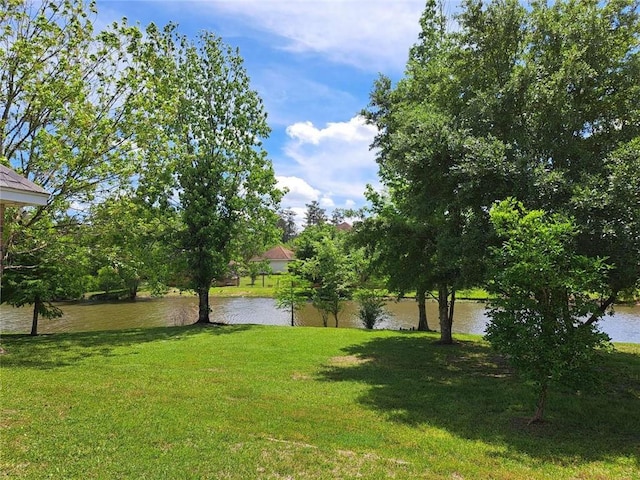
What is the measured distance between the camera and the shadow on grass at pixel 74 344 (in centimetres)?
1070

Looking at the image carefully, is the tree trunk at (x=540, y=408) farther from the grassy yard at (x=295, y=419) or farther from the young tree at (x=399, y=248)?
the young tree at (x=399, y=248)

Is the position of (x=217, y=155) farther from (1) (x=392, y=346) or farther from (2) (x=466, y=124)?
(2) (x=466, y=124)

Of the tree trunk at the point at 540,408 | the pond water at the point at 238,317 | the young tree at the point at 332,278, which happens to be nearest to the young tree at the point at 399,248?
the tree trunk at the point at 540,408

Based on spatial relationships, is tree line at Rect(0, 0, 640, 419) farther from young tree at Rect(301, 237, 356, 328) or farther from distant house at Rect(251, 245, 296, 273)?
distant house at Rect(251, 245, 296, 273)

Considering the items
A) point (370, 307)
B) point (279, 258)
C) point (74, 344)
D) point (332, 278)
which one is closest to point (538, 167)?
point (74, 344)

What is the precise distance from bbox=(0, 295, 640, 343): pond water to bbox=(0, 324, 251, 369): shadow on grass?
6.14 meters

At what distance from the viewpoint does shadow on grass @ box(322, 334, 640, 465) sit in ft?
20.5

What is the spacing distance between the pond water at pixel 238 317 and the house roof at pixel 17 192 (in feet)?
A: 59.3

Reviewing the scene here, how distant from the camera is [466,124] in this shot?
32.1ft

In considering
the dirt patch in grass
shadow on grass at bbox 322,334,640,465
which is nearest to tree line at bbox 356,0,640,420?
shadow on grass at bbox 322,334,640,465

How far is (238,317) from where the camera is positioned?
1093 inches

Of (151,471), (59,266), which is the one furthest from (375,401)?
(59,266)

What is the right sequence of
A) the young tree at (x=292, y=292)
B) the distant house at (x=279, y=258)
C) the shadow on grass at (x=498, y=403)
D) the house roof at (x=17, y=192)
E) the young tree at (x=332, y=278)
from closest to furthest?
1. the house roof at (x=17, y=192)
2. the shadow on grass at (x=498, y=403)
3. the young tree at (x=332, y=278)
4. the young tree at (x=292, y=292)
5. the distant house at (x=279, y=258)

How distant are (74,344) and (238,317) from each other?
1419 centimetres
